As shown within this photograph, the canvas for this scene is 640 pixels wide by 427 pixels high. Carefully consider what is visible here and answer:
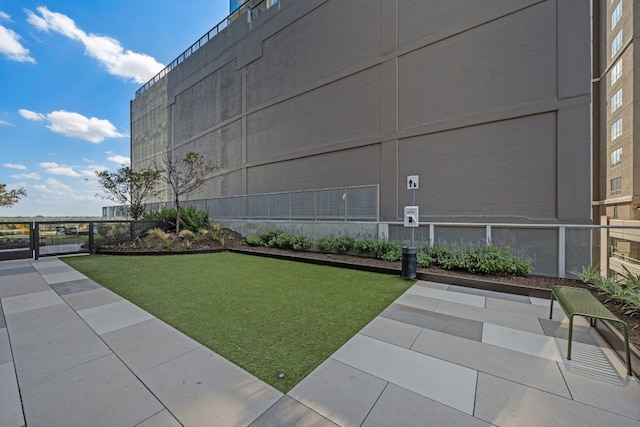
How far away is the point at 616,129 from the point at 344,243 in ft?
126

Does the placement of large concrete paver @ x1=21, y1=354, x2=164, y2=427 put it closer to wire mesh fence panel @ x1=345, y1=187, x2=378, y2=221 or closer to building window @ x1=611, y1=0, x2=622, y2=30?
wire mesh fence panel @ x1=345, y1=187, x2=378, y2=221

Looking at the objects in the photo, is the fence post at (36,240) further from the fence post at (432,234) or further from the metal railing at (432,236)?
A: the fence post at (432,234)

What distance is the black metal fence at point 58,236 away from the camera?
29.3ft

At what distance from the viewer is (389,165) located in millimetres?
10266

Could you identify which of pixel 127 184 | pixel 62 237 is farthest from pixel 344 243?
pixel 127 184

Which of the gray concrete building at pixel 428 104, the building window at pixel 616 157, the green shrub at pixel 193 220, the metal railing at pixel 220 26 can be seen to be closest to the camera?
the gray concrete building at pixel 428 104

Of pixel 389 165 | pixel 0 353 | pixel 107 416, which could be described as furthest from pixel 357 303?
pixel 389 165

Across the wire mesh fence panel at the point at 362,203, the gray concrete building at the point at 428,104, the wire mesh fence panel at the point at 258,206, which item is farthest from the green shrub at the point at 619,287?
the wire mesh fence panel at the point at 258,206

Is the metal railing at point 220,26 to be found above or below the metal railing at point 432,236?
above

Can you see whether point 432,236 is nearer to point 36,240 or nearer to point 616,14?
point 36,240

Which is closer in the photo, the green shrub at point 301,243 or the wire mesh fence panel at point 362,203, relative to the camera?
the wire mesh fence panel at point 362,203

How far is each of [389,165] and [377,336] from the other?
26.1 ft

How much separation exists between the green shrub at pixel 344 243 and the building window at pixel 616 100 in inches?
1452

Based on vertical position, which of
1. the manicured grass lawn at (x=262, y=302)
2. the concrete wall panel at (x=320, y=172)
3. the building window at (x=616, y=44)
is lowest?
the manicured grass lawn at (x=262, y=302)
